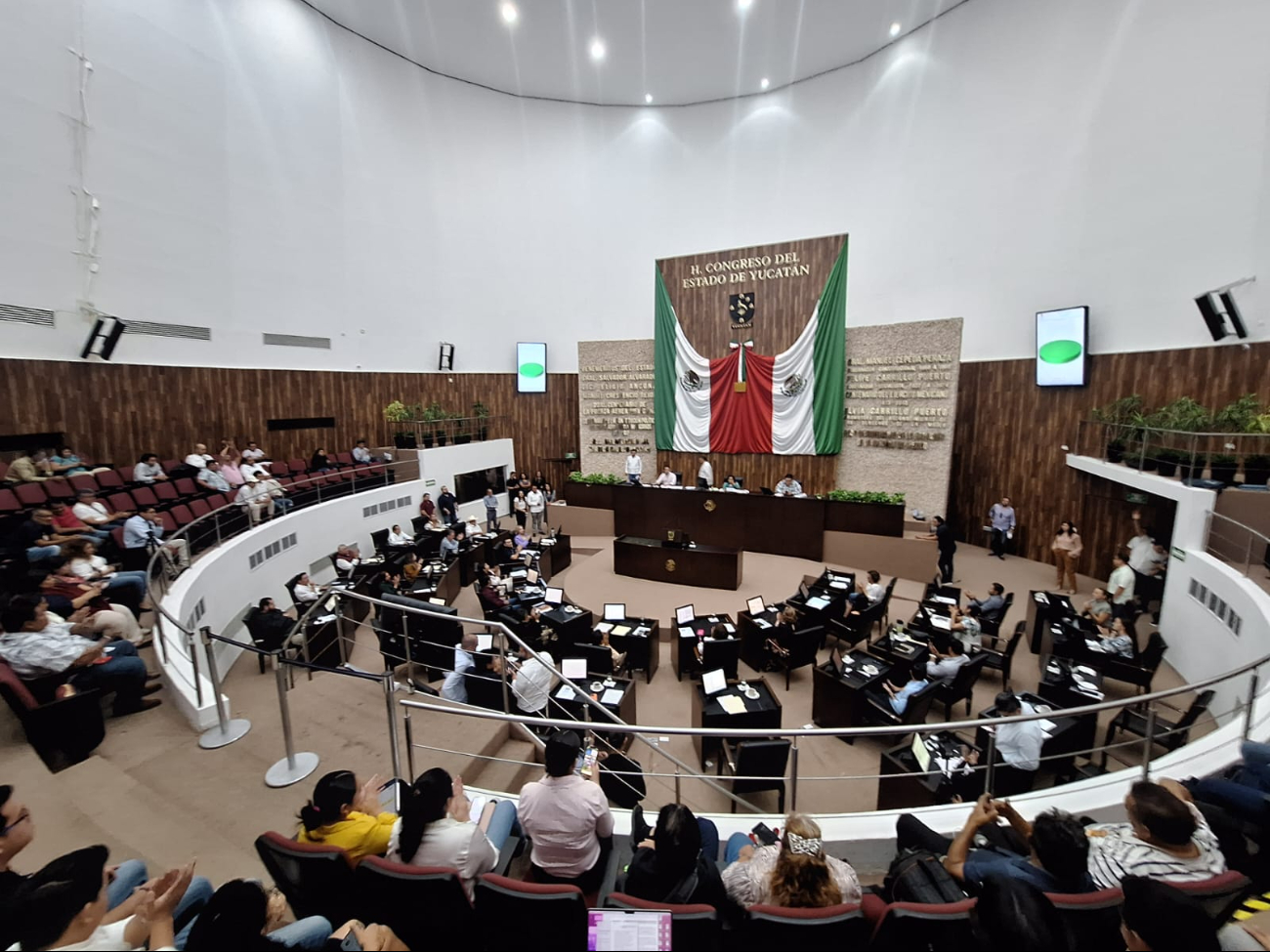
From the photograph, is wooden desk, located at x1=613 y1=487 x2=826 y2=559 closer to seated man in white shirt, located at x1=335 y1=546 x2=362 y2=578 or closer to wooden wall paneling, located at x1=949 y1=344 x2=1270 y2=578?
wooden wall paneling, located at x1=949 y1=344 x2=1270 y2=578

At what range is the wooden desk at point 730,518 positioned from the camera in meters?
11.0

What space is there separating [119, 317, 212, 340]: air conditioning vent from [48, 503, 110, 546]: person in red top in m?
5.04

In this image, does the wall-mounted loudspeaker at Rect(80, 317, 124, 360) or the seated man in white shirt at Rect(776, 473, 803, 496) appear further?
the seated man in white shirt at Rect(776, 473, 803, 496)

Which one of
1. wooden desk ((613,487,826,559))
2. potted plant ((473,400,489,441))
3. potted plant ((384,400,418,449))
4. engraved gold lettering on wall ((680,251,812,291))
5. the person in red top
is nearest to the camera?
the person in red top

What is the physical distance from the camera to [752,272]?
1305 cm

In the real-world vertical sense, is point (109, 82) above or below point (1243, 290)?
above

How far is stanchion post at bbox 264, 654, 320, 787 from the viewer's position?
3.13 metres

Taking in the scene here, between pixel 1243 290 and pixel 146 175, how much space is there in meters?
18.8

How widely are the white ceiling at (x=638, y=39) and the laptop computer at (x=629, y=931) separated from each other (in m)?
17.9

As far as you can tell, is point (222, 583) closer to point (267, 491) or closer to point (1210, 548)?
point (267, 491)

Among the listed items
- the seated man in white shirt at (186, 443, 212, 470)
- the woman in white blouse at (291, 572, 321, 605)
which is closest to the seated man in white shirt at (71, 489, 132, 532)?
the woman in white blouse at (291, 572, 321, 605)

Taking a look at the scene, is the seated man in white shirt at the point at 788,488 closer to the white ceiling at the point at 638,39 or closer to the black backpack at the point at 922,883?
the black backpack at the point at 922,883

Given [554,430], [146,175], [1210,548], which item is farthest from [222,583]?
[1210,548]

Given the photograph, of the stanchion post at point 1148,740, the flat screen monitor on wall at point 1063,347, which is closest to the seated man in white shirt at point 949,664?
the stanchion post at point 1148,740
